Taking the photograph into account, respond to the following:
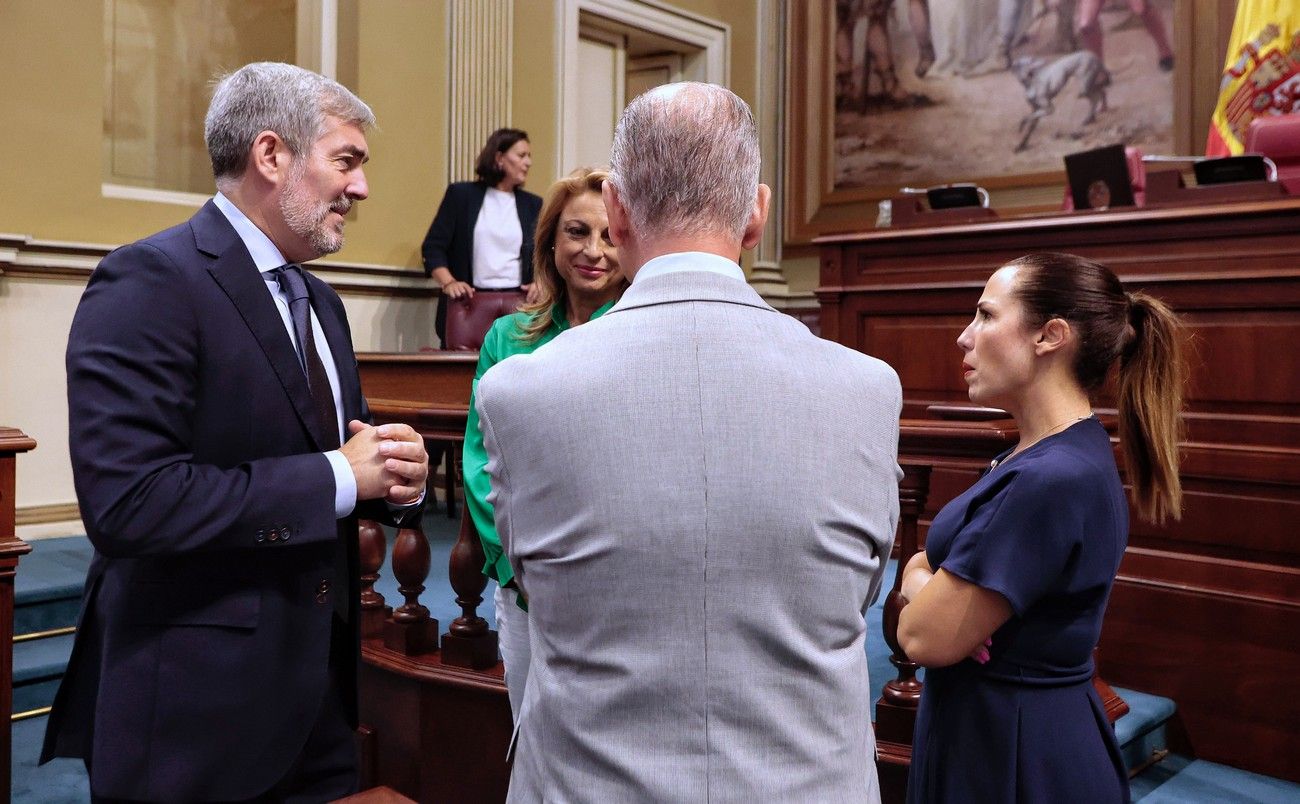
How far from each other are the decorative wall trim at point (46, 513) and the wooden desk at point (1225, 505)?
3.62 m

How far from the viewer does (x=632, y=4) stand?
24.3ft

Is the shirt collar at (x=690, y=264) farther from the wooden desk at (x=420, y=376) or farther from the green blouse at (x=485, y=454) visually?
the wooden desk at (x=420, y=376)

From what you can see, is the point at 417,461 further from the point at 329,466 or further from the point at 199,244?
the point at 199,244

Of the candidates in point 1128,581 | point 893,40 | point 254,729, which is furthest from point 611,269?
point 893,40

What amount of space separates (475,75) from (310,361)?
5271 millimetres

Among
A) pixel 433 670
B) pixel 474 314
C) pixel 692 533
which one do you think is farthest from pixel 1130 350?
pixel 474 314

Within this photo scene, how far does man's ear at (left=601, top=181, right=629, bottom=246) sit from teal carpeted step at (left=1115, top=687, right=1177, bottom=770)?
2.28 meters

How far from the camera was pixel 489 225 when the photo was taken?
19.4 ft

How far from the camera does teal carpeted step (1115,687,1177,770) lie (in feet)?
9.24

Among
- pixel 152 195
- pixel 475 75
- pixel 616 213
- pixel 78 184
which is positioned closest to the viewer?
pixel 616 213

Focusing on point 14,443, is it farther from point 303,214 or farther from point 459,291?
point 459,291

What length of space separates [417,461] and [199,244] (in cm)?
38

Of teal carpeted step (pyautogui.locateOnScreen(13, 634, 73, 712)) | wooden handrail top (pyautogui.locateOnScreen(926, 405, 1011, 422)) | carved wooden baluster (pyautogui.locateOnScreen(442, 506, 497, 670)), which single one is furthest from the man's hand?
wooden handrail top (pyautogui.locateOnScreen(926, 405, 1011, 422))

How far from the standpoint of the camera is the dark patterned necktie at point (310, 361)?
1469 mm
